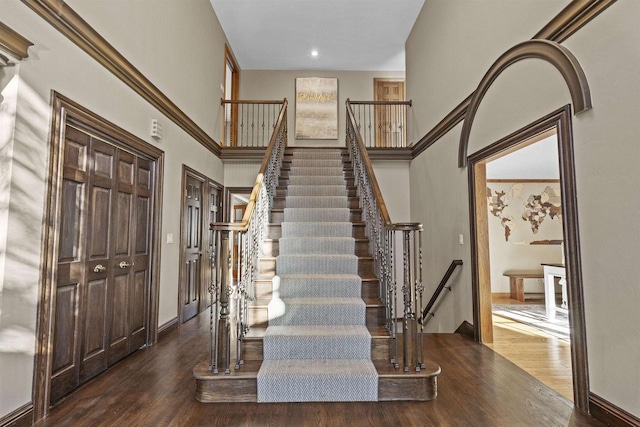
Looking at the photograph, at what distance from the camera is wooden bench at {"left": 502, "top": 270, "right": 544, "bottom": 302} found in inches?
275

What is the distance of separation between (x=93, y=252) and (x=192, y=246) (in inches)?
80.8

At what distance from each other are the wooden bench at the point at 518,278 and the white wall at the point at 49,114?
6329 mm

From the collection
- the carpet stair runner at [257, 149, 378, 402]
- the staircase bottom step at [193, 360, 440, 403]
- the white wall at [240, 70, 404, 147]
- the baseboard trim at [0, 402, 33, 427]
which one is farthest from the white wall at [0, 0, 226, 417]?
the white wall at [240, 70, 404, 147]

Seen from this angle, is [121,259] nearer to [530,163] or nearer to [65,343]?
[65,343]

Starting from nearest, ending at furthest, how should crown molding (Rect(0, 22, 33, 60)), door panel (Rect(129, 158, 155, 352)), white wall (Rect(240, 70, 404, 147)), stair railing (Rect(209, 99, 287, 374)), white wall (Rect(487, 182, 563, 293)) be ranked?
crown molding (Rect(0, 22, 33, 60)) < stair railing (Rect(209, 99, 287, 374)) < door panel (Rect(129, 158, 155, 352)) < white wall (Rect(487, 182, 563, 293)) < white wall (Rect(240, 70, 404, 147))

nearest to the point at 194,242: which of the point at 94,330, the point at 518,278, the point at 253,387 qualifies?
the point at 94,330

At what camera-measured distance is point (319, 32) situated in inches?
268

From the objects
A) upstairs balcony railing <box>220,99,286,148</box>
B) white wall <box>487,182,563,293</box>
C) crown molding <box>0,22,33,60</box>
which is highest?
upstairs balcony railing <box>220,99,286,148</box>

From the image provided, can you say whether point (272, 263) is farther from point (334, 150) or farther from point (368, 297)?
point (334, 150)

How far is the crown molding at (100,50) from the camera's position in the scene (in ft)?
7.52

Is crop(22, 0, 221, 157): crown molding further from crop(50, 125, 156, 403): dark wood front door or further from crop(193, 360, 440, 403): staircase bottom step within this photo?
crop(193, 360, 440, 403): staircase bottom step

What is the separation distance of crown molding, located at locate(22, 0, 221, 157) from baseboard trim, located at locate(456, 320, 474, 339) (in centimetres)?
413

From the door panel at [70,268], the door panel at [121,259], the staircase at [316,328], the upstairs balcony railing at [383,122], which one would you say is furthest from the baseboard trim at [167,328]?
the upstairs balcony railing at [383,122]

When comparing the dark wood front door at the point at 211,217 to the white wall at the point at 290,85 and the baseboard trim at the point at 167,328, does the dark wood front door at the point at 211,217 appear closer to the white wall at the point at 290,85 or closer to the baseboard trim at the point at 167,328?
the baseboard trim at the point at 167,328
